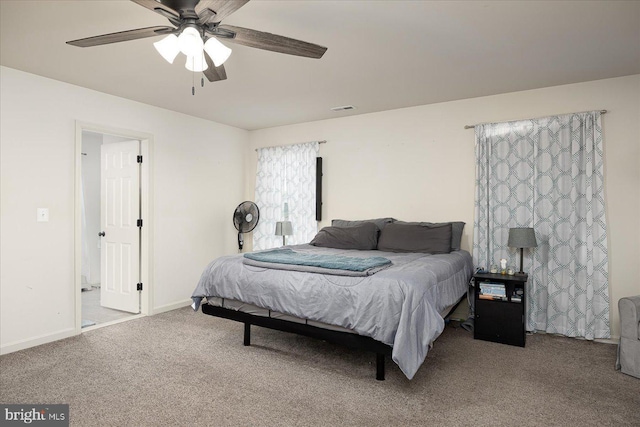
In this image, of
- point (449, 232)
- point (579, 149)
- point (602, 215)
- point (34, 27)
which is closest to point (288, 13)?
point (34, 27)

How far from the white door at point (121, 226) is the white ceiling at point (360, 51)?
88cm

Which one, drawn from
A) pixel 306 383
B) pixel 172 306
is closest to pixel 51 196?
pixel 172 306

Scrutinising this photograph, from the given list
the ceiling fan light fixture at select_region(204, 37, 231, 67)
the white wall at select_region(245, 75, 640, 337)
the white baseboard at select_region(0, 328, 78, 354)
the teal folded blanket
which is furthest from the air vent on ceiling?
the white baseboard at select_region(0, 328, 78, 354)

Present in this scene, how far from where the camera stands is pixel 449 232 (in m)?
3.92

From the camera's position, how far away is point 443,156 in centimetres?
436

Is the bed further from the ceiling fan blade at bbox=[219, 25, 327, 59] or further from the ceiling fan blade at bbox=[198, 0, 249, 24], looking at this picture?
the ceiling fan blade at bbox=[198, 0, 249, 24]

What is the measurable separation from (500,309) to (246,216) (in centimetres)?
334

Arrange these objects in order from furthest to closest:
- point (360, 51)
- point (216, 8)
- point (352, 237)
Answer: point (352, 237) → point (360, 51) → point (216, 8)

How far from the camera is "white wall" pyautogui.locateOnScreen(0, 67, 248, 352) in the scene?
329 centimetres

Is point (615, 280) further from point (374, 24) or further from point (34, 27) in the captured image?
point (34, 27)

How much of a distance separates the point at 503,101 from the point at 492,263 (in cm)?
175

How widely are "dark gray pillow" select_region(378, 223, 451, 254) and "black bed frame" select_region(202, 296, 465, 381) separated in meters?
1.53

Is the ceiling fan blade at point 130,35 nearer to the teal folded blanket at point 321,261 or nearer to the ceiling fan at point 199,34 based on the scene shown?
the ceiling fan at point 199,34

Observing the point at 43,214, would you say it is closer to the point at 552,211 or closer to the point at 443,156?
the point at 443,156
